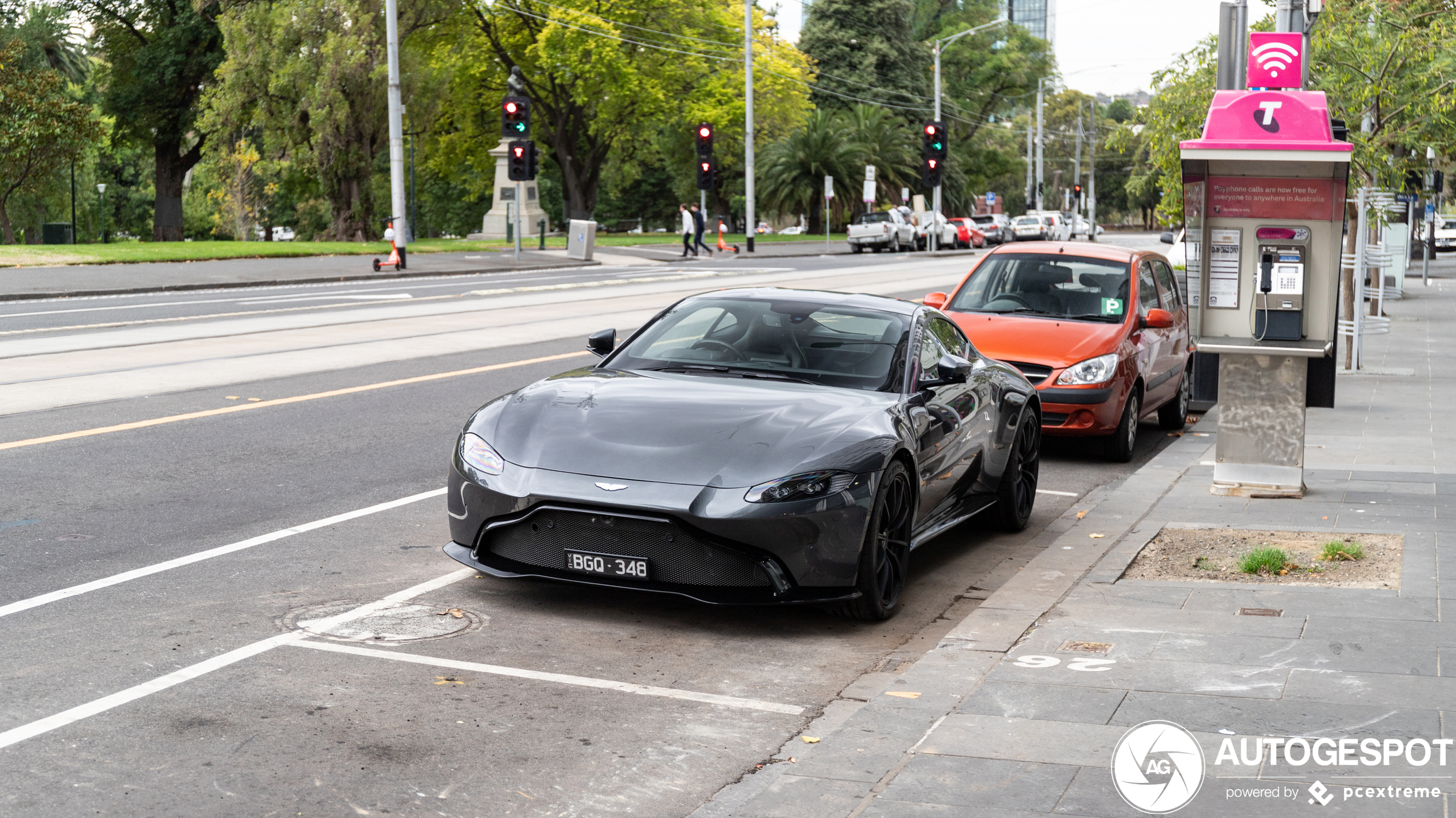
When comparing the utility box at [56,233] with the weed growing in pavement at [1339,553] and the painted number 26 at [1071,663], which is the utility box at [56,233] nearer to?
the weed growing in pavement at [1339,553]

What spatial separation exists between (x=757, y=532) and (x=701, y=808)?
1730 millimetres

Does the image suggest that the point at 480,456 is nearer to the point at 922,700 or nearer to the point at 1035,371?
the point at 922,700

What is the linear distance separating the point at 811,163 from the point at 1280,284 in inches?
2348

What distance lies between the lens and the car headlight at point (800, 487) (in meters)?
5.75

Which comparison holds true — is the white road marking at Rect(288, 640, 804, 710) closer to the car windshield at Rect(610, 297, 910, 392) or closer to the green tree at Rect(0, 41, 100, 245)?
the car windshield at Rect(610, 297, 910, 392)

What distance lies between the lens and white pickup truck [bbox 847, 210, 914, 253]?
55625 millimetres

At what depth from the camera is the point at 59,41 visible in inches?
2564

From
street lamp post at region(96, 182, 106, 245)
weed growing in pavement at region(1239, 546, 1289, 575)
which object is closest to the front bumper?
weed growing in pavement at region(1239, 546, 1289, 575)

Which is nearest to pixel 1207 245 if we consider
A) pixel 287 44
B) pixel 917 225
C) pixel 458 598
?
pixel 458 598

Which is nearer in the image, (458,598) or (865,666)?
(865,666)

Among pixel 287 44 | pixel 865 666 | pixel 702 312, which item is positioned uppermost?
A: pixel 287 44

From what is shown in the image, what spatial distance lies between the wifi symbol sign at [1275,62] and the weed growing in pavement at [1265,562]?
14.2 feet

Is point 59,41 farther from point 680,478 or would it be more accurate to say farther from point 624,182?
point 680,478

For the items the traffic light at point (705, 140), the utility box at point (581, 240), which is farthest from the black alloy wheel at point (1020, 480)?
the traffic light at point (705, 140)
